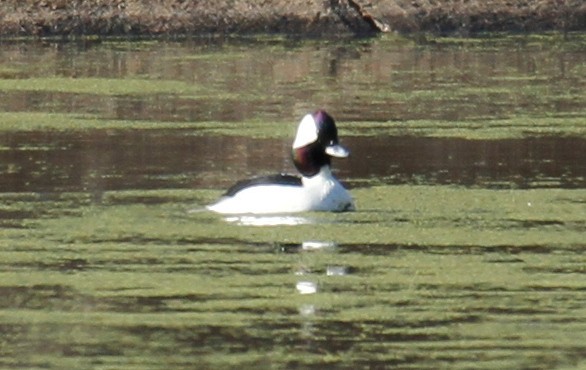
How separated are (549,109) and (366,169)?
3575 mm

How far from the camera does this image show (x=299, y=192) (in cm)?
1205

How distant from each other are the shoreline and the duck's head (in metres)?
11.4

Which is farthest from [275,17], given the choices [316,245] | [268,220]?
[316,245]

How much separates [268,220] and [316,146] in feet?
2.83

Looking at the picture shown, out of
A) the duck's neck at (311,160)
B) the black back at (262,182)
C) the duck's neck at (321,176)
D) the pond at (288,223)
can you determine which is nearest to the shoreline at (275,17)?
the pond at (288,223)

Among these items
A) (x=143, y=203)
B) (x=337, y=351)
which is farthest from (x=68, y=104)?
(x=337, y=351)

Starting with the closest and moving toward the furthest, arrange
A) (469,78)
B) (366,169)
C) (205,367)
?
(205,367), (366,169), (469,78)

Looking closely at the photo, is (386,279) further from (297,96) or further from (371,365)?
(297,96)

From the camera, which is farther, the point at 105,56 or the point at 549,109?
the point at 105,56

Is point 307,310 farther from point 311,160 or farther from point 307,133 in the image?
point 307,133

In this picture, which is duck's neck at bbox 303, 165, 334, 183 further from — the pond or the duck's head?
the pond

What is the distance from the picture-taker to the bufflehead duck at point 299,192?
38.9 feet

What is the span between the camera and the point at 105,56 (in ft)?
71.3

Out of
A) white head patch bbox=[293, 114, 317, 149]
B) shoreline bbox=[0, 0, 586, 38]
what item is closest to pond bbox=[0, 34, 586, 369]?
white head patch bbox=[293, 114, 317, 149]
